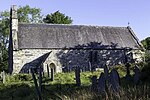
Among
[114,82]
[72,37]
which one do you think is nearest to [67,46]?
[72,37]

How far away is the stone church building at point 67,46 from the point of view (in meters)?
38.7

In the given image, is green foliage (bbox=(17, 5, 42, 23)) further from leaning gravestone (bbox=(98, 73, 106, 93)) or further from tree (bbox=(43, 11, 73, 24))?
leaning gravestone (bbox=(98, 73, 106, 93))

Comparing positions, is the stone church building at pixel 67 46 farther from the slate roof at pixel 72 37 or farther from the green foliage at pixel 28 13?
the green foliage at pixel 28 13

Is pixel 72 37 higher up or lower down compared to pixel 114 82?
higher up

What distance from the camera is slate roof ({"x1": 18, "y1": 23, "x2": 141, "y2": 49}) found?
131ft

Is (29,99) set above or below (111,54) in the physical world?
below

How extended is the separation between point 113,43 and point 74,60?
702 cm

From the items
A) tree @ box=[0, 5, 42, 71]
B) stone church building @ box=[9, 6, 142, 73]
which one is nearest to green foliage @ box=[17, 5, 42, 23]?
tree @ box=[0, 5, 42, 71]

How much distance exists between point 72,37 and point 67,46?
88.8 inches

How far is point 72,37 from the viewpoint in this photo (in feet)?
138

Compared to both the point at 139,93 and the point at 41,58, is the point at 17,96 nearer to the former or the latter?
the point at 139,93

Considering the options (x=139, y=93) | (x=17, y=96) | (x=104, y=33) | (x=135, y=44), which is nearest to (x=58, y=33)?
(x=104, y=33)

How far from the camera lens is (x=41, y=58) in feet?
128

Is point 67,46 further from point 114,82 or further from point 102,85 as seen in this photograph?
point 114,82
